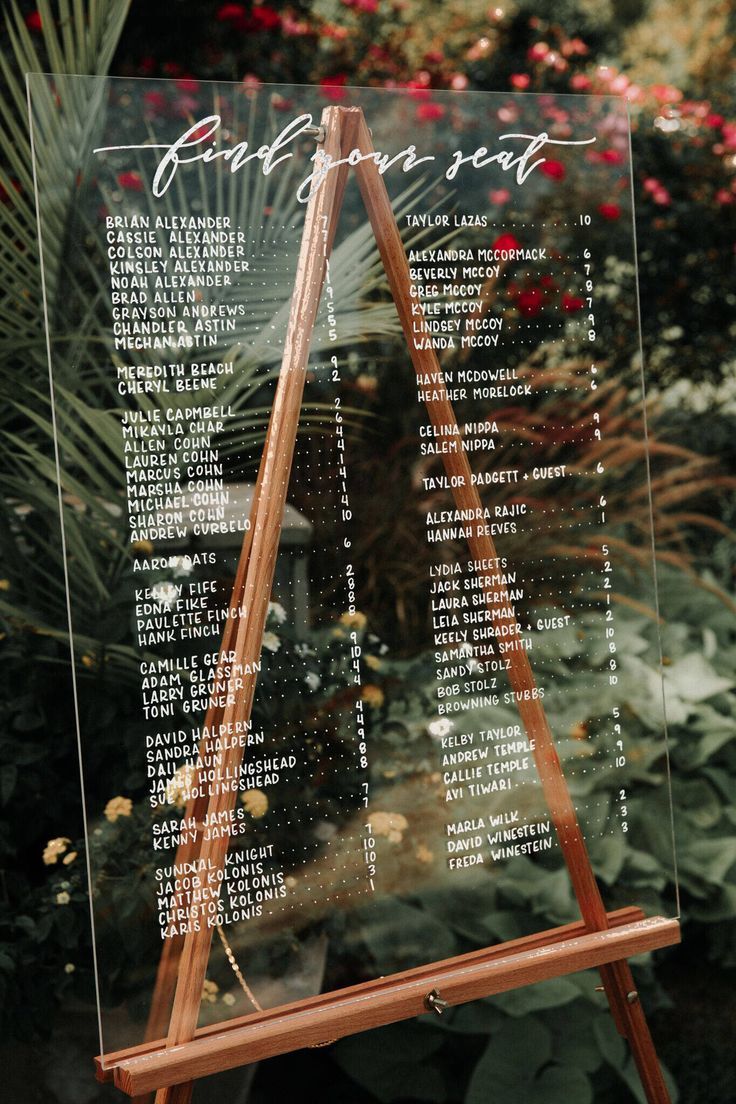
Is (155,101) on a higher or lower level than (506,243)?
higher

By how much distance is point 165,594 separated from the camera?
4.58 feet

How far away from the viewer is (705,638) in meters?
2.64

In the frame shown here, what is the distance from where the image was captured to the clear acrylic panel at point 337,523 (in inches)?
54.5

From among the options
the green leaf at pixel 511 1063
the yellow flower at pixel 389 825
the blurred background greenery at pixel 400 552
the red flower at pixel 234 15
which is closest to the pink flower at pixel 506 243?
the blurred background greenery at pixel 400 552

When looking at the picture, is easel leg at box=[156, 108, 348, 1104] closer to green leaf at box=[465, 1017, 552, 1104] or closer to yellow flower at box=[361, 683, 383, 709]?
yellow flower at box=[361, 683, 383, 709]

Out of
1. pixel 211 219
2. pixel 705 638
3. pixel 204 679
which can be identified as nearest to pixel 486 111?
pixel 211 219

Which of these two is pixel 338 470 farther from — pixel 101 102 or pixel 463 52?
pixel 463 52

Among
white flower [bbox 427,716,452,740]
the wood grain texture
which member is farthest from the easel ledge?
white flower [bbox 427,716,452,740]

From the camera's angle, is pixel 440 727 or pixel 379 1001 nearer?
pixel 379 1001

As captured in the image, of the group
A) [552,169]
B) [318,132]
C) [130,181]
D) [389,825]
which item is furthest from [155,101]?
[389,825]

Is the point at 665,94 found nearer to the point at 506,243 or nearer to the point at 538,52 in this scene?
the point at 538,52

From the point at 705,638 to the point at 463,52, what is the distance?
6.07 ft

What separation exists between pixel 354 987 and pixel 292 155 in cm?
112

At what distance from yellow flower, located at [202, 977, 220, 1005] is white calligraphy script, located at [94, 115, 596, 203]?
1.00m
